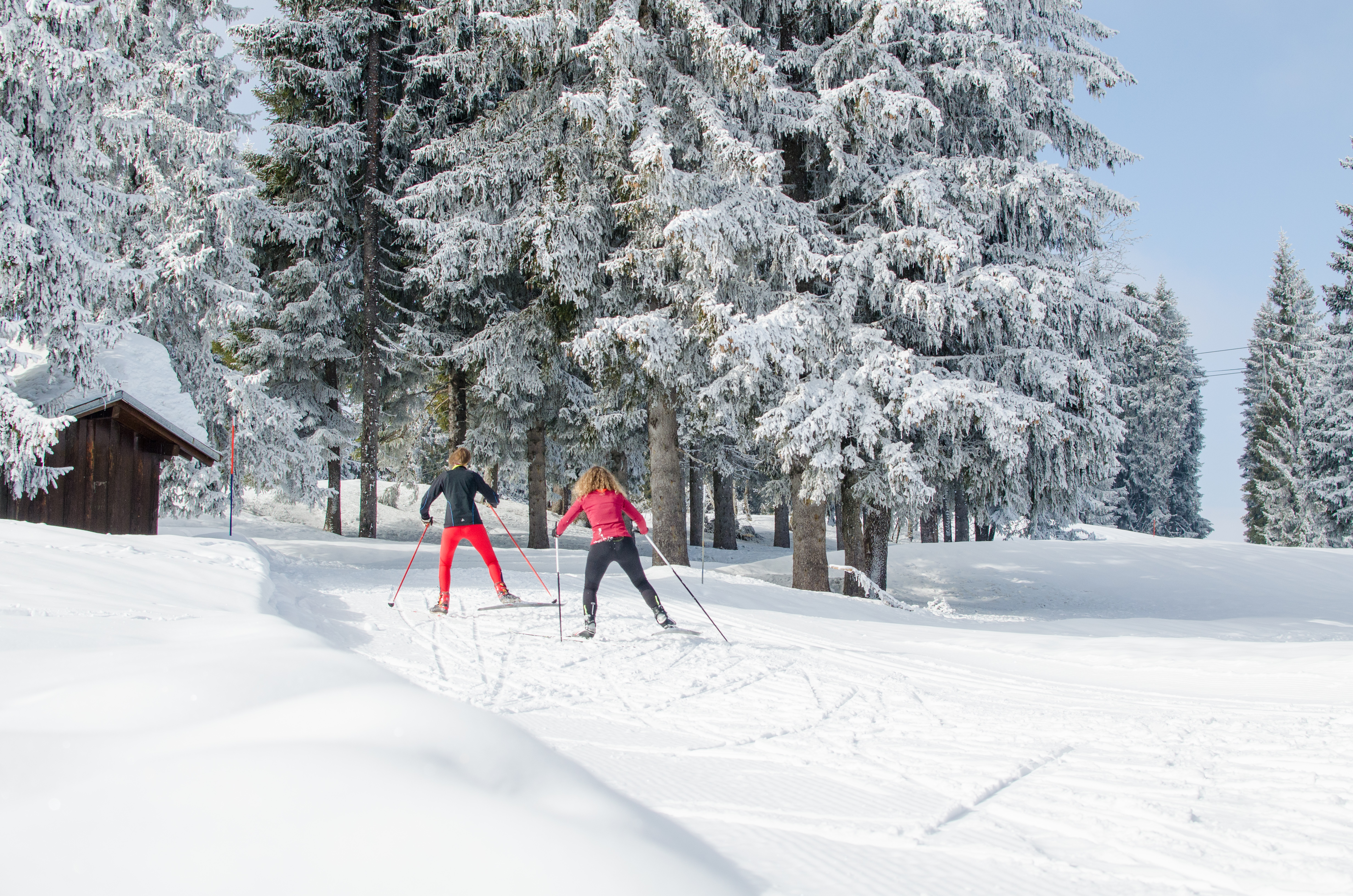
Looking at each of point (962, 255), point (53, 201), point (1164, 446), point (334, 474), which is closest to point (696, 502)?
point (334, 474)

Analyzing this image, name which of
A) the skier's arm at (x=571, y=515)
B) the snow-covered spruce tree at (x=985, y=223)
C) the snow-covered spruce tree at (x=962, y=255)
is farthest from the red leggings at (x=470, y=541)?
the snow-covered spruce tree at (x=985, y=223)

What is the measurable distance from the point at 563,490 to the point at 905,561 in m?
14.9

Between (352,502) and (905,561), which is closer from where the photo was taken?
(905,561)

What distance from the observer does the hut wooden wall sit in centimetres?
1216

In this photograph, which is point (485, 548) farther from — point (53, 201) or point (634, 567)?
point (53, 201)

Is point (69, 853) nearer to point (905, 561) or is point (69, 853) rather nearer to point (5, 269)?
point (5, 269)

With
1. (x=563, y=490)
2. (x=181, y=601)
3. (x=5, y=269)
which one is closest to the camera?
(x=181, y=601)

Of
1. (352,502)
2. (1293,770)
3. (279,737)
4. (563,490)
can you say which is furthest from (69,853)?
(352,502)

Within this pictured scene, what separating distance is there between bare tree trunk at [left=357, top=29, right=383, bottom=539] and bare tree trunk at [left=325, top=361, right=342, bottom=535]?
132 cm

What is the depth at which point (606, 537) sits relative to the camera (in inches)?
309

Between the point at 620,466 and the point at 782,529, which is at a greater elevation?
the point at 620,466

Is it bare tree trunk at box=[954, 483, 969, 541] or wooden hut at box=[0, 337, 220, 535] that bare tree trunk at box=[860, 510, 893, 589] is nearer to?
bare tree trunk at box=[954, 483, 969, 541]

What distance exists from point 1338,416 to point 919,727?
33.4 metres

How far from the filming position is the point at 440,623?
25.8 feet
